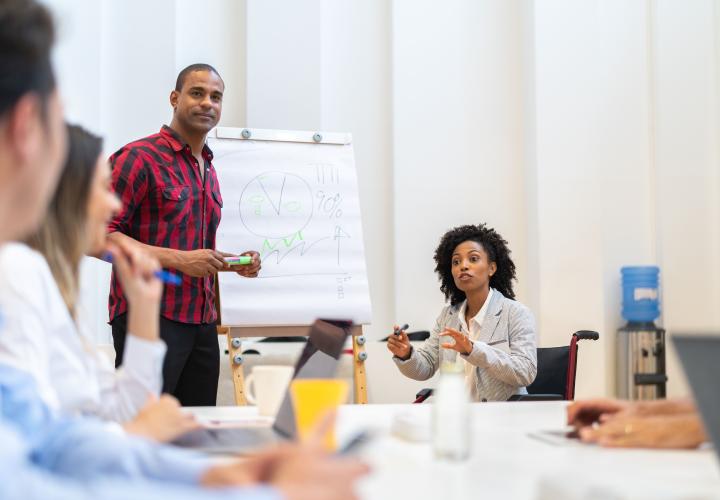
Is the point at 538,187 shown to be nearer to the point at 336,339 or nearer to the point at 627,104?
the point at 627,104

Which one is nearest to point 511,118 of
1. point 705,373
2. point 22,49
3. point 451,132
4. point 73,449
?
point 451,132

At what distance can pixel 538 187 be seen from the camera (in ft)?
14.0

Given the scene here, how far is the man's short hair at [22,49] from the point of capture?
2.18 feet

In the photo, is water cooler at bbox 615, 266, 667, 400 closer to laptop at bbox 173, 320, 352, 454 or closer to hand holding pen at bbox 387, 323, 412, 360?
hand holding pen at bbox 387, 323, 412, 360

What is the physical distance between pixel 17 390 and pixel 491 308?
2.37m

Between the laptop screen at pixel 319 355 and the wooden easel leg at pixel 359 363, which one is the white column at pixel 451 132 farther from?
the laptop screen at pixel 319 355

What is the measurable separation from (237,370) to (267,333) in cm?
22

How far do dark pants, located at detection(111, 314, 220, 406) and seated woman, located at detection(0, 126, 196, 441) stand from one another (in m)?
1.41

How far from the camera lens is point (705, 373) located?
91 cm

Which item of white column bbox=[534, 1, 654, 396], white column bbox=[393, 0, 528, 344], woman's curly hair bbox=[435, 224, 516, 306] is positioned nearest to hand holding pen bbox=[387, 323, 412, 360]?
woman's curly hair bbox=[435, 224, 516, 306]

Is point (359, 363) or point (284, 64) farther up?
point (284, 64)

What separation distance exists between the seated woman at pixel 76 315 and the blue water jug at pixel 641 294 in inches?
133

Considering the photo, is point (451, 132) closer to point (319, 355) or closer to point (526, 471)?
point (319, 355)

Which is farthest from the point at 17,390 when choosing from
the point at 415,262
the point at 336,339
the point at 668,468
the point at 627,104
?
the point at 627,104
